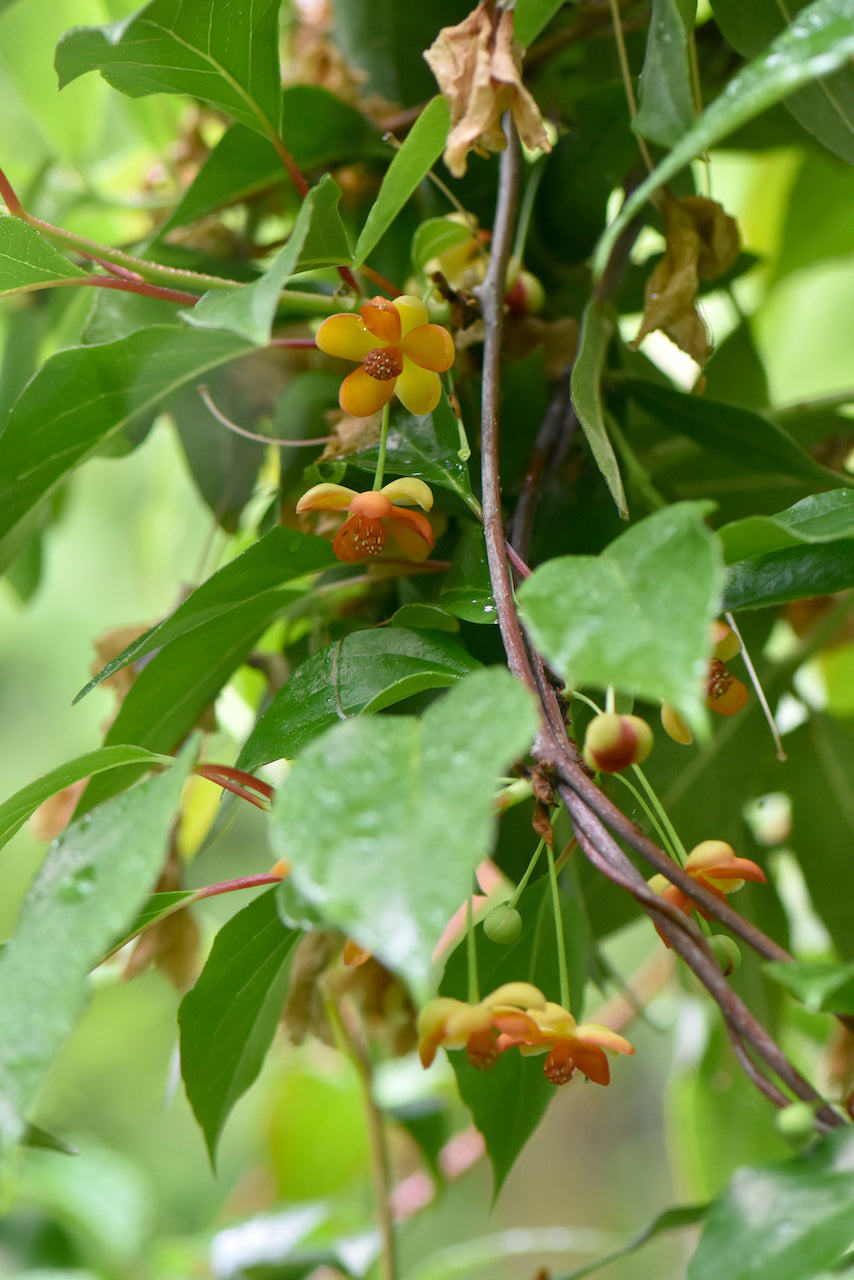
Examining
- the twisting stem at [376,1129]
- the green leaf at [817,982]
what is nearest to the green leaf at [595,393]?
the green leaf at [817,982]

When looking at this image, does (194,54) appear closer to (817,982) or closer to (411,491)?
(411,491)

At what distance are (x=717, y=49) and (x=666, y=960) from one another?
1.50 ft

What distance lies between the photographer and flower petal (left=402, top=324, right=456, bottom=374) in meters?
0.26

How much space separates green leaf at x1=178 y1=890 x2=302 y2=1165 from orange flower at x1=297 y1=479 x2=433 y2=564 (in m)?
0.09

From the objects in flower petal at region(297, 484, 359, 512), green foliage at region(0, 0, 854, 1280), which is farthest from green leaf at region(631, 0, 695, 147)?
flower petal at region(297, 484, 359, 512)

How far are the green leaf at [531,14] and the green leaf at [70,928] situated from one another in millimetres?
204

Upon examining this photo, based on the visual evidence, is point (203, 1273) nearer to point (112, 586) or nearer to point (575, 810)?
point (575, 810)

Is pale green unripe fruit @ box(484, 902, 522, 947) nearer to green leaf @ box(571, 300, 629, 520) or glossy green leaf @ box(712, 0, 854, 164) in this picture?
green leaf @ box(571, 300, 629, 520)

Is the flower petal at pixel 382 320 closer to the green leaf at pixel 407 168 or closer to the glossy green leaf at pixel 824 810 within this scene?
the green leaf at pixel 407 168

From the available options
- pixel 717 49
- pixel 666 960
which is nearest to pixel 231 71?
pixel 717 49

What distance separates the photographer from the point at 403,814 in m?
0.16

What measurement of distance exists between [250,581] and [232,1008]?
11 cm

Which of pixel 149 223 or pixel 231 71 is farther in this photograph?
pixel 149 223

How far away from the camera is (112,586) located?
1458 millimetres
